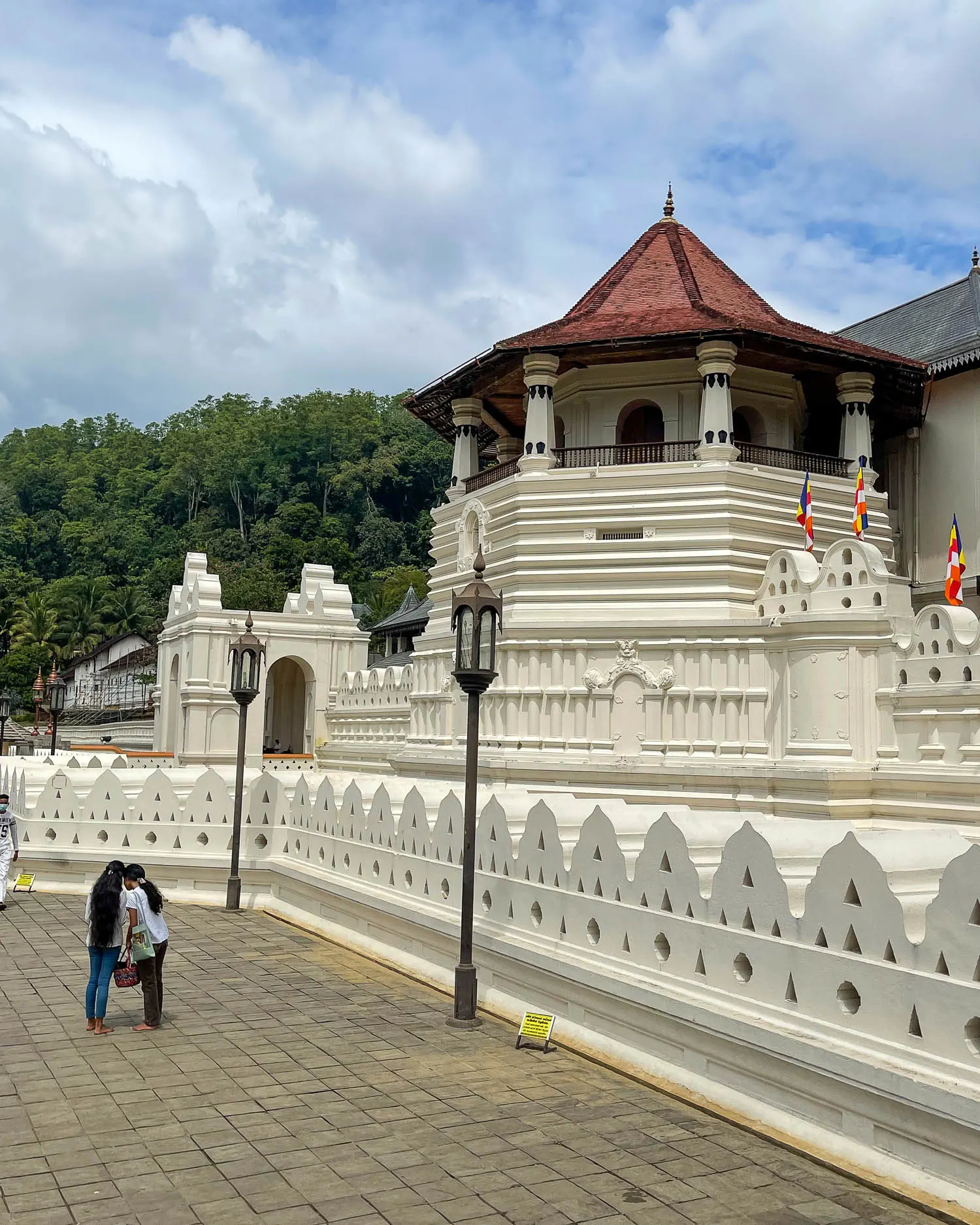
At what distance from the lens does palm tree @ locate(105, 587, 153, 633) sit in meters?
78.2

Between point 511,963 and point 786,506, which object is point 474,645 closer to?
point 511,963

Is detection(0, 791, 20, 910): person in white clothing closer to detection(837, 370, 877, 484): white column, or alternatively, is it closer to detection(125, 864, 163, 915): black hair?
detection(125, 864, 163, 915): black hair

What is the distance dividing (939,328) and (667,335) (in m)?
7.95

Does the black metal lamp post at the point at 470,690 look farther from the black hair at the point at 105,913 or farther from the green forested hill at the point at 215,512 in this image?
the green forested hill at the point at 215,512

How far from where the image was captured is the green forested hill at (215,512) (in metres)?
76.8

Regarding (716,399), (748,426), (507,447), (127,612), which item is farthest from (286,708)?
(127,612)

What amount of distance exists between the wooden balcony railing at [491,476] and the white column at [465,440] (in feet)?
0.69

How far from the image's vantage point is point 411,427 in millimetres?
98938

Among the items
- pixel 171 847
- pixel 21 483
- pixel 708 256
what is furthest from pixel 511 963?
pixel 21 483

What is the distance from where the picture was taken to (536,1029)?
8.23 m

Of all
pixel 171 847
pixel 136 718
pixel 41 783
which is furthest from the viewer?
pixel 136 718

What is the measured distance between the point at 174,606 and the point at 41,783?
19.1 metres

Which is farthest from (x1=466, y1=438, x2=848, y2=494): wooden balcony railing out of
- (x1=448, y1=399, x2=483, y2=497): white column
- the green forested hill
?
the green forested hill

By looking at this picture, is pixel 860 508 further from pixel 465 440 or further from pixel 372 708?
pixel 372 708
